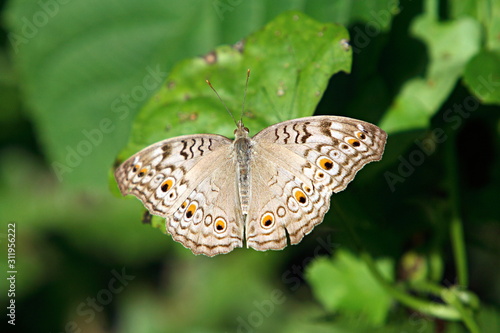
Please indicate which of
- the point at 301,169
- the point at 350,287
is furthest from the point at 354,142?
the point at 350,287

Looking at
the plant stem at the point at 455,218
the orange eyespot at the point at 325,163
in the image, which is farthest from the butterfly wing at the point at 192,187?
the plant stem at the point at 455,218

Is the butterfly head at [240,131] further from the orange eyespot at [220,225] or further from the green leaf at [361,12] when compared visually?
the green leaf at [361,12]

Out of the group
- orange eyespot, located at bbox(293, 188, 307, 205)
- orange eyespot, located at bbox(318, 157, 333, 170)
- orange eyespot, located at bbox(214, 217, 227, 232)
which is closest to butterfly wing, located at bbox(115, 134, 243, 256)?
orange eyespot, located at bbox(214, 217, 227, 232)

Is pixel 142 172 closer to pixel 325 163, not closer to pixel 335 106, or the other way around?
pixel 325 163

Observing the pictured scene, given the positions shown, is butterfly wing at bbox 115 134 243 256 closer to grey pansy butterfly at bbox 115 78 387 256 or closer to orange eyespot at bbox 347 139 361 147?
grey pansy butterfly at bbox 115 78 387 256

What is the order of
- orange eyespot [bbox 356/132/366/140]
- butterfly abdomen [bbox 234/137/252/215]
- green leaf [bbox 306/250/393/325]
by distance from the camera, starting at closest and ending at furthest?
orange eyespot [bbox 356/132/366/140] < butterfly abdomen [bbox 234/137/252/215] < green leaf [bbox 306/250/393/325]

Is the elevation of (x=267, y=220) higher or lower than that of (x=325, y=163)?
lower
